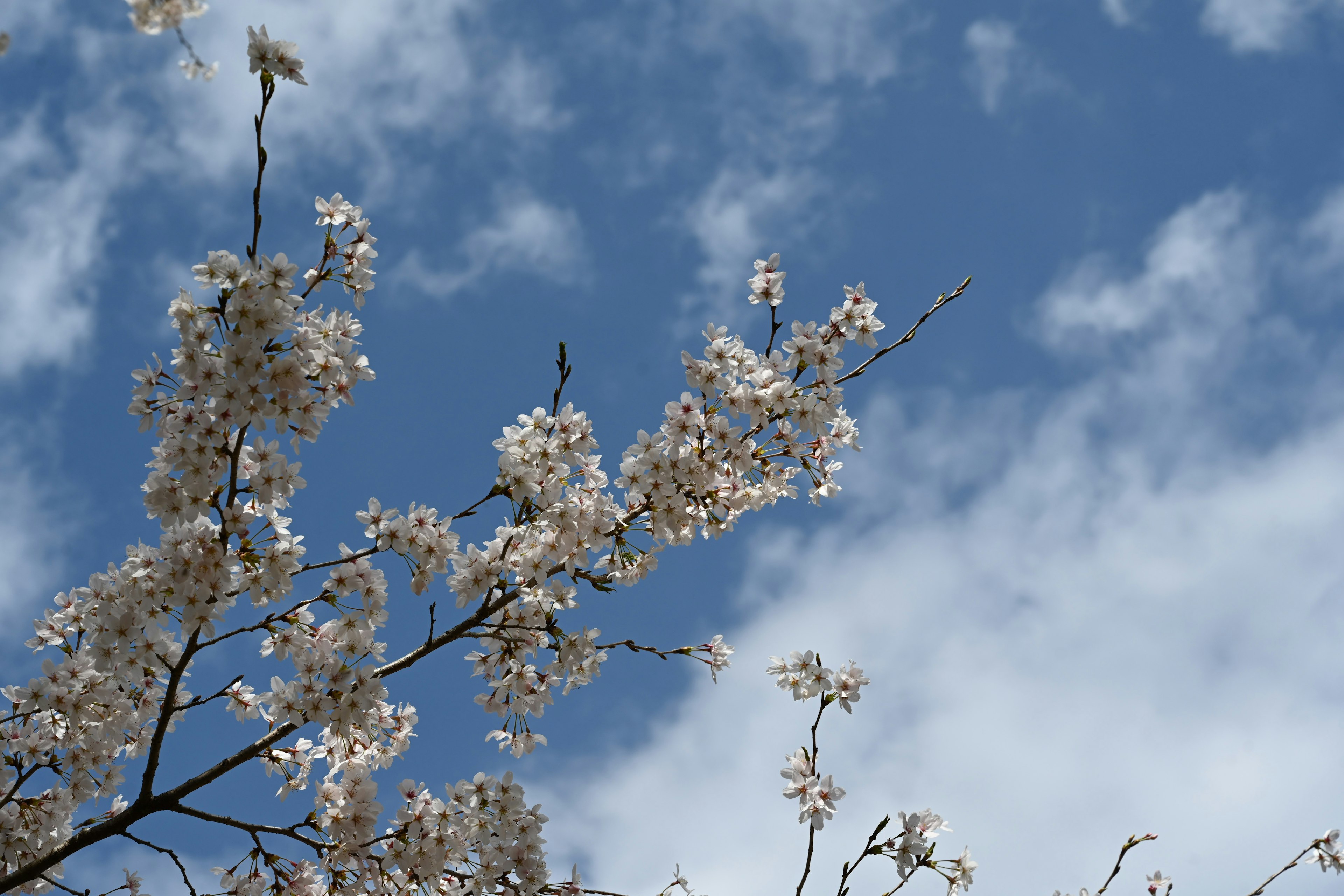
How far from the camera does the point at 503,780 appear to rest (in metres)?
5.95

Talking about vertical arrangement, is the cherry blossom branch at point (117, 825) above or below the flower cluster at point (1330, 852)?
above

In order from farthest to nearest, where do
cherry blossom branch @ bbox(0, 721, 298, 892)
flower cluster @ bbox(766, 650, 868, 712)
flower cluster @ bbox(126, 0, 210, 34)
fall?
flower cluster @ bbox(766, 650, 868, 712), cherry blossom branch @ bbox(0, 721, 298, 892), flower cluster @ bbox(126, 0, 210, 34)

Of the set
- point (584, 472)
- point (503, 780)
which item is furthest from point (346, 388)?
point (503, 780)

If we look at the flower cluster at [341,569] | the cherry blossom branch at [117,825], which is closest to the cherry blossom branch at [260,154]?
the flower cluster at [341,569]

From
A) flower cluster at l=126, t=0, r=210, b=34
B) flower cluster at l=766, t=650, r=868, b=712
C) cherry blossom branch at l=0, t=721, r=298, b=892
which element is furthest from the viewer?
flower cluster at l=766, t=650, r=868, b=712

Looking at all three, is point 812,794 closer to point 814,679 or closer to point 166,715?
point 814,679

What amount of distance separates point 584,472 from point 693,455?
76 centimetres

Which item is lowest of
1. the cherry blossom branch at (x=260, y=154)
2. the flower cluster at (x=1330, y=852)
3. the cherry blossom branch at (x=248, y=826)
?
the flower cluster at (x=1330, y=852)

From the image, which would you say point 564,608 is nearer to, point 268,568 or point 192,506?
point 268,568

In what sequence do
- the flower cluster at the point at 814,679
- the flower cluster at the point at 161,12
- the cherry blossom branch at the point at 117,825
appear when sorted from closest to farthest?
1. the flower cluster at the point at 161,12
2. the cherry blossom branch at the point at 117,825
3. the flower cluster at the point at 814,679

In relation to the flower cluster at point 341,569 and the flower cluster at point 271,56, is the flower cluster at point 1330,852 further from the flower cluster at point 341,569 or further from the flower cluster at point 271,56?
the flower cluster at point 271,56

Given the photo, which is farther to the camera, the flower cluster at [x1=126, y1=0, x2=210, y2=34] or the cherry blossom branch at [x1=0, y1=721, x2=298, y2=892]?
the cherry blossom branch at [x1=0, y1=721, x2=298, y2=892]

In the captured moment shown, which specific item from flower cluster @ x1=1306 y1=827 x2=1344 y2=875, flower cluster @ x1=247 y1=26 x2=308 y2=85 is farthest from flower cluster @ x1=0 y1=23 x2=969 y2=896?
flower cluster @ x1=1306 y1=827 x2=1344 y2=875

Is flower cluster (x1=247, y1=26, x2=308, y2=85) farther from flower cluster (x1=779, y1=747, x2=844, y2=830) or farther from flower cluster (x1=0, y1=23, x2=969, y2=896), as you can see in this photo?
flower cluster (x1=779, y1=747, x2=844, y2=830)
